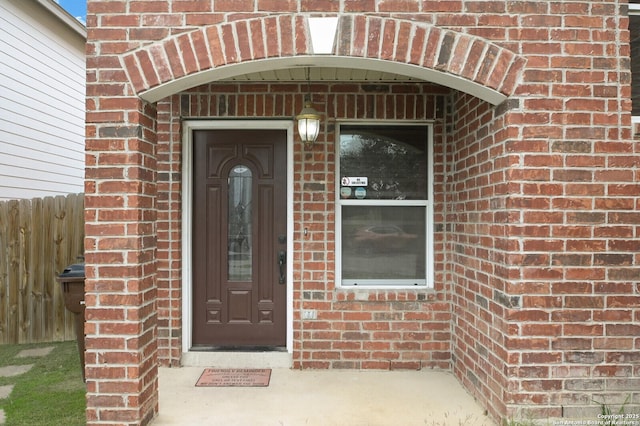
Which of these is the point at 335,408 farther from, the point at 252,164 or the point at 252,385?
the point at 252,164

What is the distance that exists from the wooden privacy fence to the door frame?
203cm

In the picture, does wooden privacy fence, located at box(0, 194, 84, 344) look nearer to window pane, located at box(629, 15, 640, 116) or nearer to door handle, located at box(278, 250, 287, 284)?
door handle, located at box(278, 250, 287, 284)

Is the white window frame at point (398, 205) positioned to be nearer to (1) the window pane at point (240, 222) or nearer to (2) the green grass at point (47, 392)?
(1) the window pane at point (240, 222)

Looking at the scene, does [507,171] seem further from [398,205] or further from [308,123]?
[308,123]

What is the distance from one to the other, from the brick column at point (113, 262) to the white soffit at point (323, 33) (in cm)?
123

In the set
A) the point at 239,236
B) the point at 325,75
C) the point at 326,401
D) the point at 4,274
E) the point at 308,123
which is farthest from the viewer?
the point at 4,274

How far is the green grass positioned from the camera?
345cm

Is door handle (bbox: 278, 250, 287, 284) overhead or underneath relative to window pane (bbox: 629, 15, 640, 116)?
underneath

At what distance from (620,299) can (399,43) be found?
2.28 metres

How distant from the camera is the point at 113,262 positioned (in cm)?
304

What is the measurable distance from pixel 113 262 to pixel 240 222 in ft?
5.85

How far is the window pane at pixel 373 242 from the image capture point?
4.62m

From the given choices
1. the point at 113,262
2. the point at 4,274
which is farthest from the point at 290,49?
the point at 4,274

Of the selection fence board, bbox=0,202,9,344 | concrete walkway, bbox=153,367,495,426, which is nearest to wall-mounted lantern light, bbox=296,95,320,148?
concrete walkway, bbox=153,367,495,426
